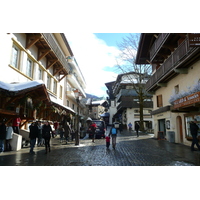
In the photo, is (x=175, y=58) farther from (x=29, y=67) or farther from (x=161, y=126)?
(x=29, y=67)

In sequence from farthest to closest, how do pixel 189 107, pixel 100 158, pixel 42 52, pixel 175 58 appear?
pixel 42 52
pixel 175 58
pixel 189 107
pixel 100 158

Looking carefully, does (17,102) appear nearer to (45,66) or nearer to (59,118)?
(59,118)

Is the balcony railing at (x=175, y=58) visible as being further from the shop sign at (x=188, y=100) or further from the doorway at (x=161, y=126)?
the doorway at (x=161, y=126)

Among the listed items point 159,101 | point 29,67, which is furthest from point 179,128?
point 29,67

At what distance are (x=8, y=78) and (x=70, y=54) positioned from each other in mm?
16563

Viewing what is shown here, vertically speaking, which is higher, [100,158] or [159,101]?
[159,101]

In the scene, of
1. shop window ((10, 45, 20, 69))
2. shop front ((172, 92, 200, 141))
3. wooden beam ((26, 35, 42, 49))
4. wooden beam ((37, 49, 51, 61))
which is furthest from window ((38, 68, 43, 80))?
shop front ((172, 92, 200, 141))

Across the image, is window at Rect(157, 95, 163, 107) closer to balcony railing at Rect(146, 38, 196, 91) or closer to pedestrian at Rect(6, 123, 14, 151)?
balcony railing at Rect(146, 38, 196, 91)

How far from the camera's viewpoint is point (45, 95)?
12.4 m

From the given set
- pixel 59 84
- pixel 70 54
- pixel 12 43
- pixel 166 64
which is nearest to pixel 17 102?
pixel 12 43

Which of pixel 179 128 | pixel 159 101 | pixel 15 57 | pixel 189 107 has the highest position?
pixel 15 57

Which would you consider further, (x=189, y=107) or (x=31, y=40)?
(x=31, y=40)

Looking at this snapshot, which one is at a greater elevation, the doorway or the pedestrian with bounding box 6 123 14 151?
the doorway

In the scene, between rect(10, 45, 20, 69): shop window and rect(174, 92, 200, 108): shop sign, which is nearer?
rect(174, 92, 200, 108): shop sign
